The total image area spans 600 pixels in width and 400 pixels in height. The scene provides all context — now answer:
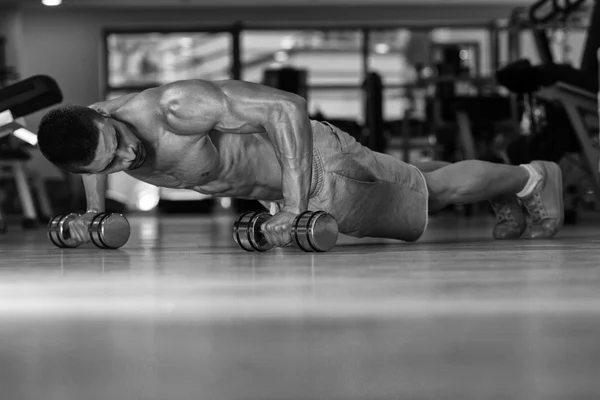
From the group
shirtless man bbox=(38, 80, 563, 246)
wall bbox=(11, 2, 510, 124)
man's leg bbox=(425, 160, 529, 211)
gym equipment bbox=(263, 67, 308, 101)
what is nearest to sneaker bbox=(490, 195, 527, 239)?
shirtless man bbox=(38, 80, 563, 246)

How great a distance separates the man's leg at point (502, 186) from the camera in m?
2.81

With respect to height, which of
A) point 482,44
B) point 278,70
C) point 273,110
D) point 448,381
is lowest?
point 448,381

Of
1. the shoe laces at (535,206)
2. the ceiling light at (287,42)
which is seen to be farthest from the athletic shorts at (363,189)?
the ceiling light at (287,42)

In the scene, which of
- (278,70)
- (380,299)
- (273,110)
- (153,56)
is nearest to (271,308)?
(380,299)

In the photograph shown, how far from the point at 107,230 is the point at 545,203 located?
4.50 feet

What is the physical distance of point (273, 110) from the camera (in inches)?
88.7

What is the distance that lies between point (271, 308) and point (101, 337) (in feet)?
0.83

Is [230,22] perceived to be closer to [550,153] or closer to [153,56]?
[153,56]

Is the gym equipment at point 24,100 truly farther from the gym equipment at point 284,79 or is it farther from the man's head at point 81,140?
the gym equipment at point 284,79

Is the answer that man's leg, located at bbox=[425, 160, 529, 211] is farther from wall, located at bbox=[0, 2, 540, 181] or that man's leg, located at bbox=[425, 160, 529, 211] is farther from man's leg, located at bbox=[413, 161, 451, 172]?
wall, located at bbox=[0, 2, 540, 181]

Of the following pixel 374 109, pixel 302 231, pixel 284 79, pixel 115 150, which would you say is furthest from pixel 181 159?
pixel 284 79

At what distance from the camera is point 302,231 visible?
2.19 metres

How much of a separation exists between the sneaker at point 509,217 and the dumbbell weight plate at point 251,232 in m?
0.95

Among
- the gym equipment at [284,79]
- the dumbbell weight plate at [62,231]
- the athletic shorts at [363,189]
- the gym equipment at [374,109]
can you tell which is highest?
the gym equipment at [284,79]
